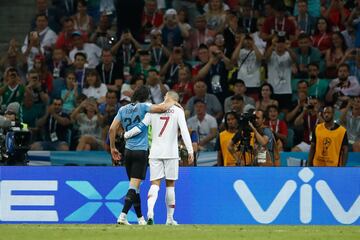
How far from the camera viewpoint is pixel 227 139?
19781 mm

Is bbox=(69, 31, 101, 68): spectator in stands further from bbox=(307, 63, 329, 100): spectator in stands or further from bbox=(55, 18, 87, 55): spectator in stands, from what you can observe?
bbox=(307, 63, 329, 100): spectator in stands

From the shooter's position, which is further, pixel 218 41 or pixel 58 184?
pixel 218 41

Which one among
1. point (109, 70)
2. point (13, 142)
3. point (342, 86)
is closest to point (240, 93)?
point (342, 86)

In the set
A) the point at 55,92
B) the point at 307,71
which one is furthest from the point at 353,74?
the point at 55,92

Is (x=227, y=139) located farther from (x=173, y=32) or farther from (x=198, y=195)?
(x=173, y=32)

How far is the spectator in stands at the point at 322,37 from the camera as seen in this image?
23.8 meters

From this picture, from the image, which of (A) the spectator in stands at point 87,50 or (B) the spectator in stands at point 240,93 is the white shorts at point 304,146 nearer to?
(B) the spectator in stands at point 240,93

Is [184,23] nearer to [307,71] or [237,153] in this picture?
[307,71]

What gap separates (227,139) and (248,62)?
12.6 ft

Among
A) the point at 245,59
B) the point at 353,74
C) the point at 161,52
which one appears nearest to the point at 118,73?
the point at 161,52

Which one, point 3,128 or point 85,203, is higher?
point 3,128

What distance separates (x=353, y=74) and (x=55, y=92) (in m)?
6.29

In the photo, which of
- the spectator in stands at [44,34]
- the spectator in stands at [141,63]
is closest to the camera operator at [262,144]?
the spectator in stands at [141,63]

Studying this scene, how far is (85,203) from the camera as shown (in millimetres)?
18391
